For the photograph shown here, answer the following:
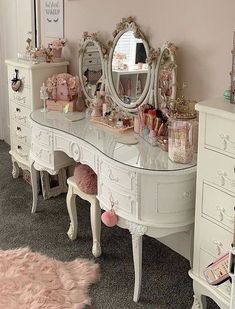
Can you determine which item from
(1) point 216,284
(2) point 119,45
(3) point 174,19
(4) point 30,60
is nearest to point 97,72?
(2) point 119,45

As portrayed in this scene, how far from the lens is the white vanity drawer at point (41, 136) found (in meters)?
2.92

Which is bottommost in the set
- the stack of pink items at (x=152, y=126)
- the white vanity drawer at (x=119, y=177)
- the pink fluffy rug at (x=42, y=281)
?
the pink fluffy rug at (x=42, y=281)

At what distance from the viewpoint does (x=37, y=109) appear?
3418 mm

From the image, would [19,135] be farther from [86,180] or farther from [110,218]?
[110,218]

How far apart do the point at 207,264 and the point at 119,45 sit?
4.85ft

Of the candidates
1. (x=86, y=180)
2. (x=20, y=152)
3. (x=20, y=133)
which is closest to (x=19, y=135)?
(x=20, y=133)

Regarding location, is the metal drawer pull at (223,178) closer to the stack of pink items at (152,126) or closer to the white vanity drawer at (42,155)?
the stack of pink items at (152,126)

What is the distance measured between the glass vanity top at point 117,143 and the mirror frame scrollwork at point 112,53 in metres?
0.21

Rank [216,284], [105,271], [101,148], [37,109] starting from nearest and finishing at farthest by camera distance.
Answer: [216,284], [101,148], [105,271], [37,109]

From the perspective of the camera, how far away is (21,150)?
147 inches

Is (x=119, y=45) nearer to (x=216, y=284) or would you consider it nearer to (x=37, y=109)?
(x=37, y=109)

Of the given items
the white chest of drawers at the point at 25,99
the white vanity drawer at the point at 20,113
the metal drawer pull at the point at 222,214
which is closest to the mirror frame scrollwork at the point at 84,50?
the white chest of drawers at the point at 25,99

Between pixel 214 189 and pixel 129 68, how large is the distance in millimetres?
1156

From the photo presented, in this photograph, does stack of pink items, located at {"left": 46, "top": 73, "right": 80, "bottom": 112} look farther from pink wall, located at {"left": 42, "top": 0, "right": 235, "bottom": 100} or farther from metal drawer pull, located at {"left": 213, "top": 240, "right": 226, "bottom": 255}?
metal drawer pull, located at {"left": 213, "top": 240, "right": 226, "bottom": 255}
